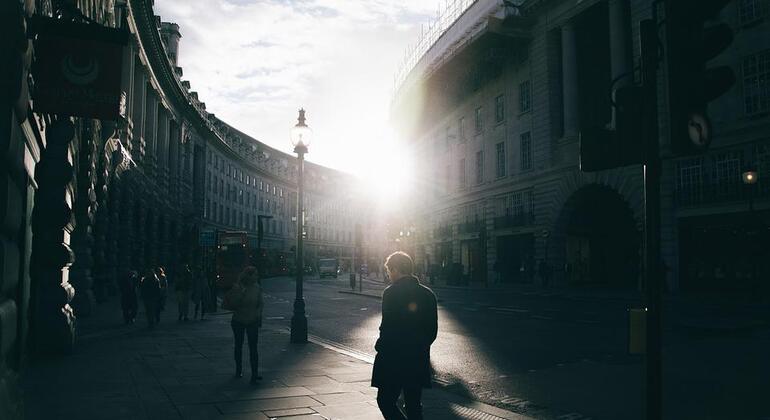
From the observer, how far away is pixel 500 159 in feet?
153

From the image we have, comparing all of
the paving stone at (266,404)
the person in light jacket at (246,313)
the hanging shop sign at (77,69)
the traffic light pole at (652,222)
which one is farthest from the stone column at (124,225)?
the traffic light pole at (652,222)

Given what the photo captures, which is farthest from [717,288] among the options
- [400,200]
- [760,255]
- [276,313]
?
[400,200]

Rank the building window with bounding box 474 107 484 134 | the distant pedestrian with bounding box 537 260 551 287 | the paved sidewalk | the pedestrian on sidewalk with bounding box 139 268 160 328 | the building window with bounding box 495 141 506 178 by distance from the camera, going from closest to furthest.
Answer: the paved sidewalk, the pedestrian on sidewalk with bounding box 139 268 160 328, the distant pedestrian with bounding box 537 260 551 287, the building window with bounding box 495 141 506 178, the building window with bounding box 474 107 484 134

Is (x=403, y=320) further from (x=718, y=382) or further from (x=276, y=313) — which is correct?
(x=276, y=313)

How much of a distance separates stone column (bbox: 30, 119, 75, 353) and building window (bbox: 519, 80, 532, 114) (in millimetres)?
35686

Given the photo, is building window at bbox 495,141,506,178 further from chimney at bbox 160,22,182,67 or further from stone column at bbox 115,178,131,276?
chimney at bbox 160,22,182,67

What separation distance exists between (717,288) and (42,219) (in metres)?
28.5

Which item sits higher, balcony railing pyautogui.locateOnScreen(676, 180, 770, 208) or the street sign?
balcony railing pyautogui.locateOnScreen(676, 180, 770, 208)

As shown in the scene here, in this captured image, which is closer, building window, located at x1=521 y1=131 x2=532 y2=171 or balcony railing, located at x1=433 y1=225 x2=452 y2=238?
building window, located at x1=521 y1=131 x2=532 y2=171

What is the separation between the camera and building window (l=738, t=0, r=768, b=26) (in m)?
27.2

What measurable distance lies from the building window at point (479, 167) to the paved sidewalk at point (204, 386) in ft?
122

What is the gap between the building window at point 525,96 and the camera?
4319 centimetres

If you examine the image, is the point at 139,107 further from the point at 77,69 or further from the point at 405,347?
the point at 405,347

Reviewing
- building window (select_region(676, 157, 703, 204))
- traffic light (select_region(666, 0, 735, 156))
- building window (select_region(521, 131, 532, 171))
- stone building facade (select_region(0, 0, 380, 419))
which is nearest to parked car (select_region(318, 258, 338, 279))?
stone building facade (select_region(0, 0, 380, 419))
